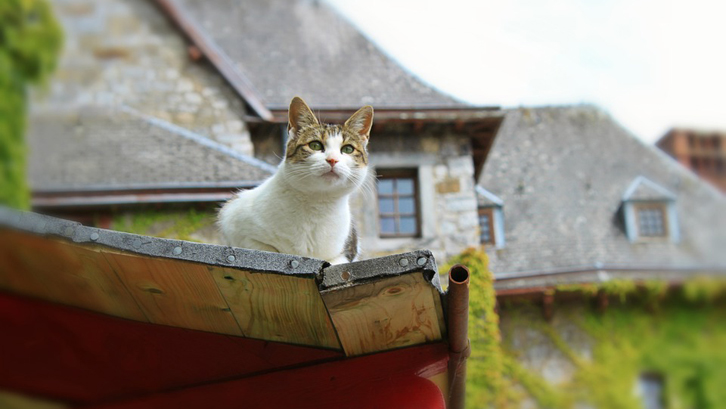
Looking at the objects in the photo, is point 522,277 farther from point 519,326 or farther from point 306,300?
point 306,300

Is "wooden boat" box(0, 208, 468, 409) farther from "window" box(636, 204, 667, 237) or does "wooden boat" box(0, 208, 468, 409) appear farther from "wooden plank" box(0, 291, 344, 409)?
"window" box(636, 204, 667, 237)

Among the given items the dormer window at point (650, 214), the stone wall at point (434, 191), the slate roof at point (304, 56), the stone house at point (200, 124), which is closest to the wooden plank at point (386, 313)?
the stone house at point (200, 124)

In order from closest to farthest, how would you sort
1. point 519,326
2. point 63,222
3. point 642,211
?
point 63,222
point 519,326
point 642,211

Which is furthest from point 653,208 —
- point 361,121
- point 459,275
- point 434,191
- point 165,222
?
point 459,275

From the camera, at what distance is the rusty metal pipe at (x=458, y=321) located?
185cm

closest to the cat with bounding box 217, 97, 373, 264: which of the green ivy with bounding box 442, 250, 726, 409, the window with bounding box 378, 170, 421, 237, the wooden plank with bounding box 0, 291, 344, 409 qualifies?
the wooden plank with bounding box 0, 291, 344, 409

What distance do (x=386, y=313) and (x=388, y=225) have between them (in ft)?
22.8

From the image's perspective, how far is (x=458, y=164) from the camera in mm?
9180

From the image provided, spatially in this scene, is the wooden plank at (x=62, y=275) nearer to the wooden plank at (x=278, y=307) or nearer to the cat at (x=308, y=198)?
the wooden plank at (x=278, y=307)

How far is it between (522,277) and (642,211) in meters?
4.07

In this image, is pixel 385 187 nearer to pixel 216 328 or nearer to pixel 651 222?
pixel 651 222

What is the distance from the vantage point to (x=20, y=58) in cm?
877

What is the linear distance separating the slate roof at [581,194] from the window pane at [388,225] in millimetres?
3557

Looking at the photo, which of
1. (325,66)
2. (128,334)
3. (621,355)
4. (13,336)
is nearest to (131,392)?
(128,334)
